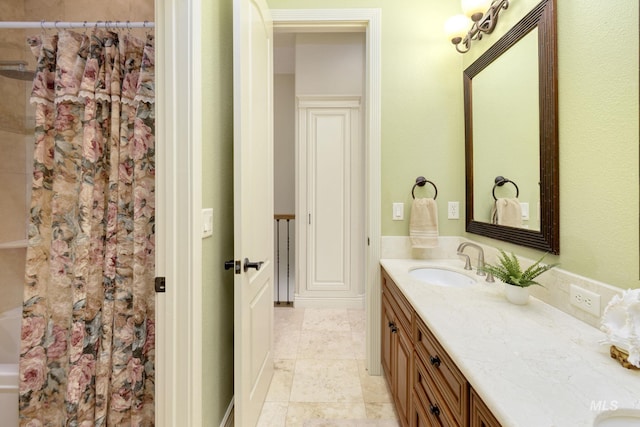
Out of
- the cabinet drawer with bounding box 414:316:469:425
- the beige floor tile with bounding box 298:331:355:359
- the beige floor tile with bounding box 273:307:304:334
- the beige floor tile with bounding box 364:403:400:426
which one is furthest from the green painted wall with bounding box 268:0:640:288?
the beige floor tile with bounding box 273:307:304:334

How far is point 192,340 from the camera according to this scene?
1028 millimetres

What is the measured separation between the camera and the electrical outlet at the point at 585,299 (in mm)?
932

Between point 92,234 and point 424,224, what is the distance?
1846mm

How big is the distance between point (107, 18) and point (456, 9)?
2279mm

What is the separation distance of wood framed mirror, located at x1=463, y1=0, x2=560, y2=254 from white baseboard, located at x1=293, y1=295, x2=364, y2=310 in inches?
67.5

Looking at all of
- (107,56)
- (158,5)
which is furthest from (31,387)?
(158,5)

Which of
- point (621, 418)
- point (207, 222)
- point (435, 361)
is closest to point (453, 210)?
point (435, 361)

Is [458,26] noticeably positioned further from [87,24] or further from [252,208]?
[87,24]

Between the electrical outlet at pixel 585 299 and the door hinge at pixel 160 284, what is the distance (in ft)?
4.94

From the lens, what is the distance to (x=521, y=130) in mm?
1341

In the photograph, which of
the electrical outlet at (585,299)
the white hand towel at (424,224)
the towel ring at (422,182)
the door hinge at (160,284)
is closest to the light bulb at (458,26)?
the towel ring at (422,182)

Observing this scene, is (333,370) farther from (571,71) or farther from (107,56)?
(107,56)

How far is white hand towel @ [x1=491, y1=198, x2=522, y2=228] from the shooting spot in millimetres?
1377

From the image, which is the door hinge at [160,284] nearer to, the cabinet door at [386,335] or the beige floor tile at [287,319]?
the cabinet door at [386,335]
